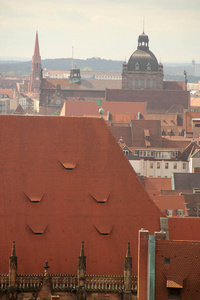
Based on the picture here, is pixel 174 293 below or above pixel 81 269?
below

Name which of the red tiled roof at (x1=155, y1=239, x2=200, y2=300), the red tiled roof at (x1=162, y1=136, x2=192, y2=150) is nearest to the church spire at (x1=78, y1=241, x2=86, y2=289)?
the red tiled roof at (x1=155, y1=239, x2=200, y2=300)

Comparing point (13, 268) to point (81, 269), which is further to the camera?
point (81, 269)

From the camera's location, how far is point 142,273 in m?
40.1

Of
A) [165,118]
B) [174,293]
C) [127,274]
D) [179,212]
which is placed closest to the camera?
[174,293]

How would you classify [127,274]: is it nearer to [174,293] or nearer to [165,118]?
[174,293]

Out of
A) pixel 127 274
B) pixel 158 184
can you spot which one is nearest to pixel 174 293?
pixel 127 274

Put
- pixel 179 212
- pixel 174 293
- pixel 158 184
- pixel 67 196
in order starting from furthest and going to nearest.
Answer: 1. pixel 158 184
2. pixel 179 212
3. pixel 67 196
4. pixel 174 293

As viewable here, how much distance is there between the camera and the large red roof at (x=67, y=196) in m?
43.1

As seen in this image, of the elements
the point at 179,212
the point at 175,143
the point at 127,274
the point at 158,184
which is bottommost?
the point at 127,274

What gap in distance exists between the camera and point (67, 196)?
43.8 m

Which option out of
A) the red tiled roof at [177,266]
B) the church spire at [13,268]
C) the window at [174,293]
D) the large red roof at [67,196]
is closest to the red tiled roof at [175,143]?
the large red roof at [67,196]

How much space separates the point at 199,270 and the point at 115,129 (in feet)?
282

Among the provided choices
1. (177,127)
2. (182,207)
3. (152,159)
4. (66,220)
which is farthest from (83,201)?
(177,127)

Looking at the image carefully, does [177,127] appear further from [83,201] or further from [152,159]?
[83,201]
